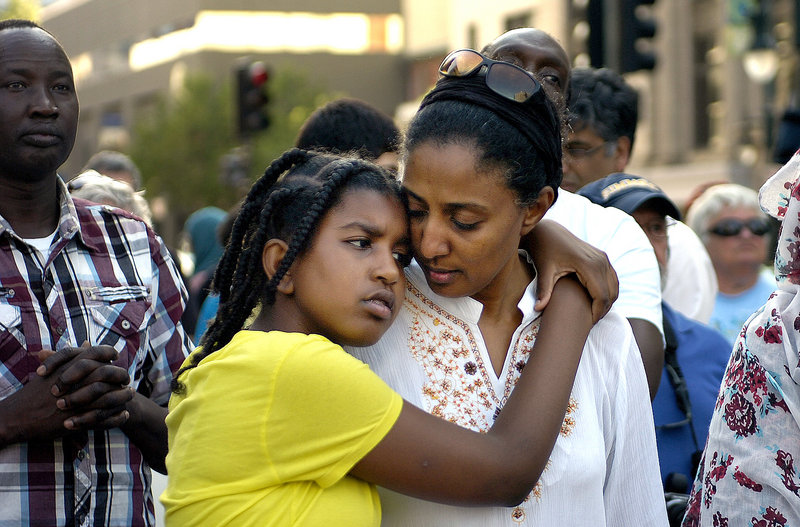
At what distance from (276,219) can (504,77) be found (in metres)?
0.57

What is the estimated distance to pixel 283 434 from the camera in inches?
81.8

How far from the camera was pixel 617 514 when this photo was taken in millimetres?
2484

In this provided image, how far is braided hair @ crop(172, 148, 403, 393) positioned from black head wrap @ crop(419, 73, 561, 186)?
0.23 metres

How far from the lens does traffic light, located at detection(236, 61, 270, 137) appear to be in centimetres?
1512

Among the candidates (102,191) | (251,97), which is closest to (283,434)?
(102,191)

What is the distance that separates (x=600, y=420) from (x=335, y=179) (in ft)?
2.58

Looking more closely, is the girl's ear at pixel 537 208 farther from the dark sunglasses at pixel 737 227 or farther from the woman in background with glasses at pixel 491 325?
the dark sunglasses at pixel 737 227

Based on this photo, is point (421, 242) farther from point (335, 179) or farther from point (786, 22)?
point (786, 22)

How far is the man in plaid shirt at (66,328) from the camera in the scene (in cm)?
278

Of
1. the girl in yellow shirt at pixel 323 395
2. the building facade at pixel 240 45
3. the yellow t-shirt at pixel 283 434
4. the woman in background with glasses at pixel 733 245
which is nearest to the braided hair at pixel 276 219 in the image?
the girl in yellow shirt at pixel 323 395

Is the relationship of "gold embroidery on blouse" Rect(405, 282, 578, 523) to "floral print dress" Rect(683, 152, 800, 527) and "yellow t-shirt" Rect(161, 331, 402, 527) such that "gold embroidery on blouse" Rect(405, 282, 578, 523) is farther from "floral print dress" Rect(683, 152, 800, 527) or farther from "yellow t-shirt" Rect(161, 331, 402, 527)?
"floral print dress" Rect(683, 152, 800, 527)

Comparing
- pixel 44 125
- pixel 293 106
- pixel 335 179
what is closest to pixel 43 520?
pixel 44 125

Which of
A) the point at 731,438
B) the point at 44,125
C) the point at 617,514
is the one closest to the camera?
the point at 617,514

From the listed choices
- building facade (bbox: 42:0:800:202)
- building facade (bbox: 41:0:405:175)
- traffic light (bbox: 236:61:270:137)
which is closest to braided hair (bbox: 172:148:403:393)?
traffic light (bbox: 236:61:270:137)
